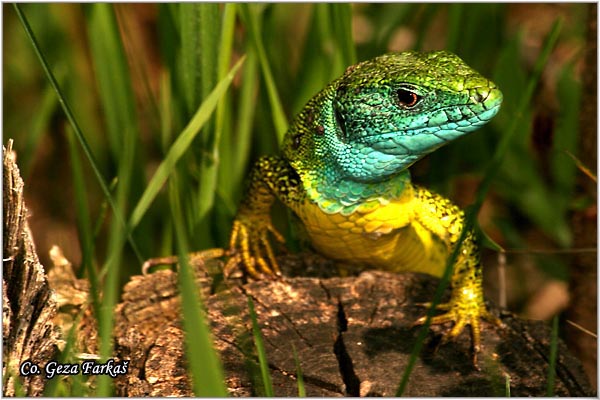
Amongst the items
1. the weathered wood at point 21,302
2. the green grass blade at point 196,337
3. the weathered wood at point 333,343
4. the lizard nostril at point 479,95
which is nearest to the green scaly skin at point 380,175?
the lizard nostril at point 479,95

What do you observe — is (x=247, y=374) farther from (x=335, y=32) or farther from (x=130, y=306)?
(x=335, y=32)

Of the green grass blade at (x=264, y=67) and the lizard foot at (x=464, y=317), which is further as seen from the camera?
the green grass blade at (x=264, y=67)

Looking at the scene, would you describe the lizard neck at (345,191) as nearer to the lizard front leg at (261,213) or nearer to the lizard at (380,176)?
the lizard at (380,176)

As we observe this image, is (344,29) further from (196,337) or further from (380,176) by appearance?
(196,337)

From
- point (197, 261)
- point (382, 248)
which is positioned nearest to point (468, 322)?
point (382, 248)

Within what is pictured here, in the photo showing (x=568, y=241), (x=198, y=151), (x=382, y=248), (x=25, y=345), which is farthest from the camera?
(x=568, y=241)

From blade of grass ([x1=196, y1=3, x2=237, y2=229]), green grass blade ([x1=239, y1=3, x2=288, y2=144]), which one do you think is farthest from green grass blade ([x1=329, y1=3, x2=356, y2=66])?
blade of grass ([x1=196, y1=3, x2=237, y2=229])

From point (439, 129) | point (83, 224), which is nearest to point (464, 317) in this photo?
point (439, 129)
